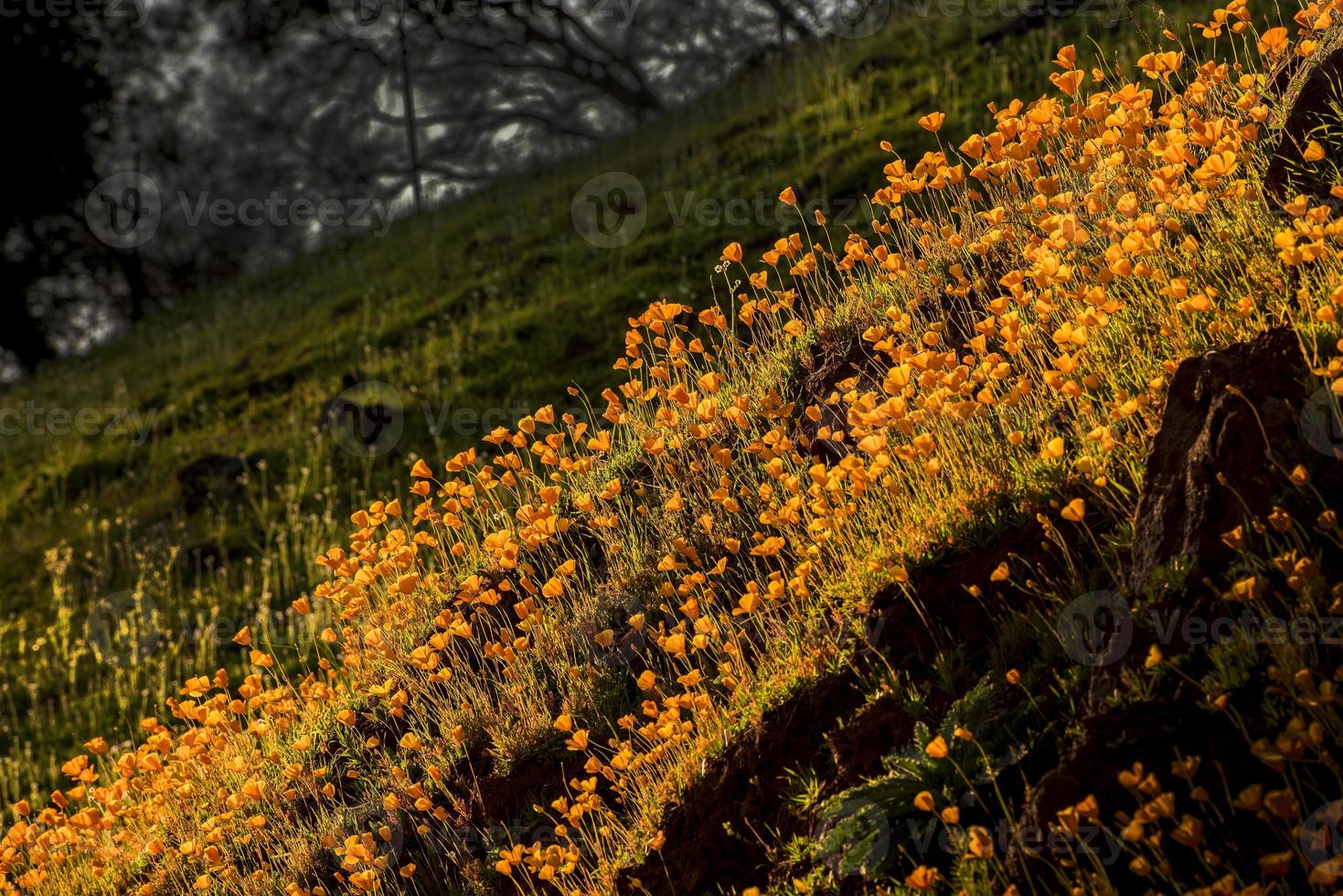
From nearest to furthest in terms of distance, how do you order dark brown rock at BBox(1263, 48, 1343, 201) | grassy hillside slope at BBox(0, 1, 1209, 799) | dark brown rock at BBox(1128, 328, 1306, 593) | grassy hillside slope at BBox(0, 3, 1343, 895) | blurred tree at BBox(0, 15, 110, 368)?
grassy hillside slope at BBox(0, 3, 1343, 895) → dark brown rock at BBox(1128, 328, 1306, 593) → dark brown rock at BBox(1263, 48, 1343, 201) → grassy hillside slope at BBox(0, 1, 1209, 799) → blurred tree at BBox(0, 15, 110, 368)

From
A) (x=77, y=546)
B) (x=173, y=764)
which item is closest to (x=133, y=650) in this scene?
(x=77, y=546)

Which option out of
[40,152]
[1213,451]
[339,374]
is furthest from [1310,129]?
[40,152]

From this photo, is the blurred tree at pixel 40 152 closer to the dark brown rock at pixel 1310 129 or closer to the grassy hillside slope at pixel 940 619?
the grassy hillside slope at pixel 940 619

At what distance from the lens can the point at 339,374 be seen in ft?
43.5

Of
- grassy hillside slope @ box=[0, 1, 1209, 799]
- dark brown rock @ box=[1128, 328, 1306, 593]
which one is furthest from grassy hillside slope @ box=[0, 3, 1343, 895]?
grassy hillside slope @ box=[0, 1, 1209, 799]

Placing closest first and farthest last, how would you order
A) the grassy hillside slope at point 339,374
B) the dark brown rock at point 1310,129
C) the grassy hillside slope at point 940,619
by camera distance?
the grassy hillside slope at point 940,619 < the dark brown rock at point 1310,129 < the grassy hillside slope at point 339,374

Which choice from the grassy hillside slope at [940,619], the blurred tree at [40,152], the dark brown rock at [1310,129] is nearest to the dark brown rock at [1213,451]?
the grassy hillside slope at [940,619]

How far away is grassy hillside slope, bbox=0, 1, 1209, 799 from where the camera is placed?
9.52 m

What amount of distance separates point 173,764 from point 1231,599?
4901 millimetres

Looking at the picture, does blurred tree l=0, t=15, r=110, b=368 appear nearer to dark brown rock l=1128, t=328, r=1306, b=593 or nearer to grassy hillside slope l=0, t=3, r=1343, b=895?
grassy hillside slope l=0, t=3, r=1343, b=895

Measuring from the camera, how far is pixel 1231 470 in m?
2.82

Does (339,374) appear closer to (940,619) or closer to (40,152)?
(940,619)

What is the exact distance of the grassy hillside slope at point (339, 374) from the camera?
9523mm

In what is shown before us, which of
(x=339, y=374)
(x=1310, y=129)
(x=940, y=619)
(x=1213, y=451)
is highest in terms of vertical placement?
(x=339, y=374)
